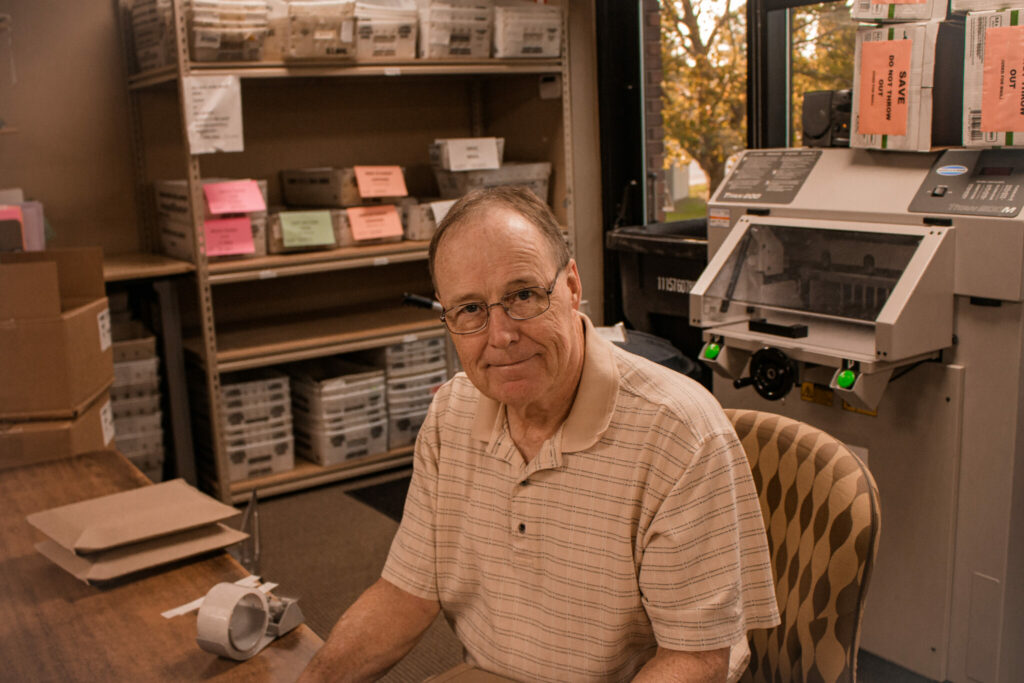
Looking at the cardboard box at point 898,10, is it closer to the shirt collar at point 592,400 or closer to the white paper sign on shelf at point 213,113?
the shirt collar at point 592,400

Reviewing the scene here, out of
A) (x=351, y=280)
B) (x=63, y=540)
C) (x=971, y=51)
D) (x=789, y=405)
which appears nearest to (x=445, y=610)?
(x=63, y=540)

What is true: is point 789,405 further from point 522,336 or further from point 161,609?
point 161,609

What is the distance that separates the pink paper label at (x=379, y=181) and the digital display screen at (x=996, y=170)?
2190mm

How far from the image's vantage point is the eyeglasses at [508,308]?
A: 3.97 feet

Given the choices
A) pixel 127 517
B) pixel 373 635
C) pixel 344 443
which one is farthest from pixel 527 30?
pixel 373 635

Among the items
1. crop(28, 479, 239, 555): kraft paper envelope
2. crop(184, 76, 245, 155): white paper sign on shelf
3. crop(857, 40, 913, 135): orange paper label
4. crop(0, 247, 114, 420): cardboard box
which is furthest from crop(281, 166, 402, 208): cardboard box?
crop(28, 479, 239, 555): kraft paper envelope

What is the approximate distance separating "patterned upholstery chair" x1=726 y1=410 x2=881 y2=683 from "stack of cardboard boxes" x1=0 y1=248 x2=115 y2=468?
4.34 feet

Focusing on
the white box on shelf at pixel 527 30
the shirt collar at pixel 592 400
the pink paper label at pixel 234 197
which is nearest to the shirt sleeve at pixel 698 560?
the shirt collar at pixel 592 400

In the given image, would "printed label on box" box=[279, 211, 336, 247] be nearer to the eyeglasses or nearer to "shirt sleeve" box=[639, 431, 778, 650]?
the eyeglasses

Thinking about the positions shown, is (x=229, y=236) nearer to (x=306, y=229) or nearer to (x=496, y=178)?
(x=306, y=229)

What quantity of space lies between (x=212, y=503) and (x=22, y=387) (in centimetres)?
57

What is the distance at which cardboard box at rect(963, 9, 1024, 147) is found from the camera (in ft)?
6.63

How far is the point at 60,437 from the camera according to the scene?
2.07 meters

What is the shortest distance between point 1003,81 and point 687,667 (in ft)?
5.06
